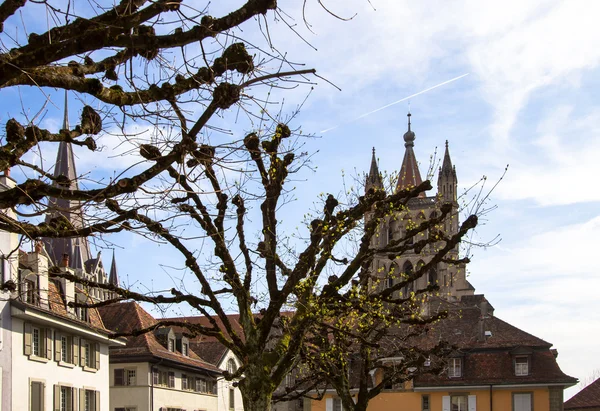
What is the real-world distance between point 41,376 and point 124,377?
12.9 meters

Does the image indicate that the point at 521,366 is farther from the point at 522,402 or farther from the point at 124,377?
the point at 124,377

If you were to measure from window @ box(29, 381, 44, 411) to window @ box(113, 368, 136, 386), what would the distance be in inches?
501

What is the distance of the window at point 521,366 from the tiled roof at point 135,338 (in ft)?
61.3

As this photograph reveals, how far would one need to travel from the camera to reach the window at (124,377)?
46.4 metres

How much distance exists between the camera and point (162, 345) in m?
50.6

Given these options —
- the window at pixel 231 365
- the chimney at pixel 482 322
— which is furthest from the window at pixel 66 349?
the chimney at pixel 482 322

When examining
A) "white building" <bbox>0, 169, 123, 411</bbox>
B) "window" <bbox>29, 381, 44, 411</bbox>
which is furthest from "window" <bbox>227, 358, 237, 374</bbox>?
"window" <bbox>29, 381, 44, 411</bbox>

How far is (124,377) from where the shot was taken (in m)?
46.4

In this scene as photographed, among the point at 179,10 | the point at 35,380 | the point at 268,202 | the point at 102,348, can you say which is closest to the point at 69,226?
the point at 179,10

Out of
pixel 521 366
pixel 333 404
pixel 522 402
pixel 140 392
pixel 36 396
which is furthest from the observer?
pixel 333 404

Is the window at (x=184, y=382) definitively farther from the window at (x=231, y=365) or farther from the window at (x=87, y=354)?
the window at (x=87, y=354)

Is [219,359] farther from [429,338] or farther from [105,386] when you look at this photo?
[105,386]

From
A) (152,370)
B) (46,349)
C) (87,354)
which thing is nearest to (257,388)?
(46,349)

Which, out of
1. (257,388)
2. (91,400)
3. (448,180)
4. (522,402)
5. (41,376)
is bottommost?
(522,402)
